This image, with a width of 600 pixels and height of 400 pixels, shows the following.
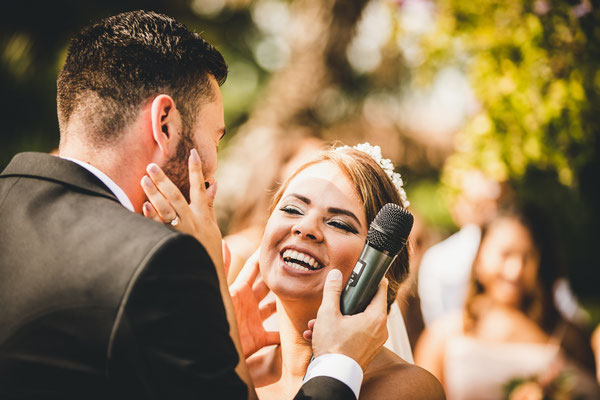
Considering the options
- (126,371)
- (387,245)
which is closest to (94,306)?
(126,371)

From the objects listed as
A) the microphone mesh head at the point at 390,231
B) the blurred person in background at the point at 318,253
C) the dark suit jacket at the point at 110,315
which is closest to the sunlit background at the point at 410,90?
the blurred person in background at the point at 318,253

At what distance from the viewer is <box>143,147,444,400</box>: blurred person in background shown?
8.52 ft

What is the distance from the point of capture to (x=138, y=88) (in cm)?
218

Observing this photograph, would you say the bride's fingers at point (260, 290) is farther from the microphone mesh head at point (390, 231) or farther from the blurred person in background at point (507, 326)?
the blurred person in background at point (507, 326)

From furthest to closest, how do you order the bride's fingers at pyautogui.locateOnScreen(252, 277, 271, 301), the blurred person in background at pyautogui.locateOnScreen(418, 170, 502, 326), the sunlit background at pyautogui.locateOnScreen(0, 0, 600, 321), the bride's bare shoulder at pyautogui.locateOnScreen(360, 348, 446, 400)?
the blurred person in background at pyautogui.locateOnScreen(418, 170, 502, 326) → the sunlit background at pyautogui.locateOnScreen(0, 0, 600, 321) → the bride's fingers at pyautogui.locateOnScreen(252, 277, 271, 301) → the bride's bare shoulder at pyautogui.locateOnScreen(360, 348, 446, 400)

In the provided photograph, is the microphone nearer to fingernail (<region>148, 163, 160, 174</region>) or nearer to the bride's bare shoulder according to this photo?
the bride's bare shoulder

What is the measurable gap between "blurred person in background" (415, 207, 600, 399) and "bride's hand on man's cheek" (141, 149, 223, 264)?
3.22 m

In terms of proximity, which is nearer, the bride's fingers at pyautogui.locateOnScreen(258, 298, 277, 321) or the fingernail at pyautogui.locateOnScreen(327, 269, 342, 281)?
the fingernail at pyautogui.locateOnScreen(327, 269, 342, 281)

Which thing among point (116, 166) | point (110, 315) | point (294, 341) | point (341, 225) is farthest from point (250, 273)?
point (110, 315)

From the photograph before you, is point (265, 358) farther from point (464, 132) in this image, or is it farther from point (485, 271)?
point (464, 132)

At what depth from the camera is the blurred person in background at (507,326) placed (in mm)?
4504

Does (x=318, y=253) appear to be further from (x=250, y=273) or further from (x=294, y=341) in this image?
(x=250, y=273)

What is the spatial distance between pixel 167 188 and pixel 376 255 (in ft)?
2.87

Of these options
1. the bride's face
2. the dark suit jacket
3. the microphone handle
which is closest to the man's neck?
the dark suit jacket
